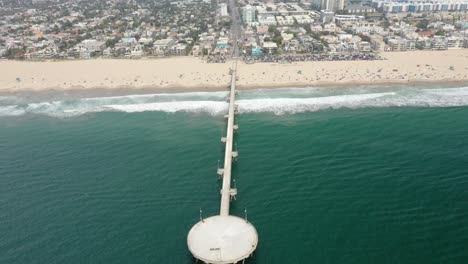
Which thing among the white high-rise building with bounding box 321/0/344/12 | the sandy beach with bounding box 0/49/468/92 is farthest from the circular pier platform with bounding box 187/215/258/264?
the white high-rise building with bounding box 321/0/344/12

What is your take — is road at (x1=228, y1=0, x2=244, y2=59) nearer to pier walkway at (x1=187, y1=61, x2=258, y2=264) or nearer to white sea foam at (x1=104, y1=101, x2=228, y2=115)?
white sea foam at (x1=104, y1=101, x2=228, y2=115)

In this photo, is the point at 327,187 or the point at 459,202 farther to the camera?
the point at 327,187

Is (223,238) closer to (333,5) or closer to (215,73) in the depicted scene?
(215,73)

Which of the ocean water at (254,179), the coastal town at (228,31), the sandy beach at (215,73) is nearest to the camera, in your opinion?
the ocean water at (254,179)

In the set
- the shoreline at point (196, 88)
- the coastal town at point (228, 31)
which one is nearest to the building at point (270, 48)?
the coastal town at point (228, 31)

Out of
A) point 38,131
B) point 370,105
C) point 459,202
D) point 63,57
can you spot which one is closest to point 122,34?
point 63,57

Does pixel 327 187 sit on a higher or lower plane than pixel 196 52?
lower

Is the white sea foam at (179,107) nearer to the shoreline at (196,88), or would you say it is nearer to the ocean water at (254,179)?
the ocean water at (254,179)

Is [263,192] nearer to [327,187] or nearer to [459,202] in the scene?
[327,187]
